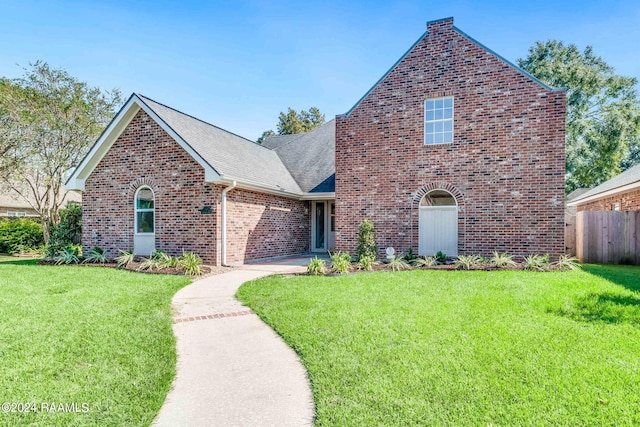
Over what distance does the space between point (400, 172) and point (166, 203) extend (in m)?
7.87

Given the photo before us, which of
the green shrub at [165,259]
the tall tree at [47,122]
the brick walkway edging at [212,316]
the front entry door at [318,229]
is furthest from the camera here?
the tall tree at [47,122]

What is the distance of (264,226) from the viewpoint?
1481 cm

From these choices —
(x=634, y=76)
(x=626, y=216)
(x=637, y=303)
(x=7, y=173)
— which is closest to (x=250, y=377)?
(x=637, y=303)

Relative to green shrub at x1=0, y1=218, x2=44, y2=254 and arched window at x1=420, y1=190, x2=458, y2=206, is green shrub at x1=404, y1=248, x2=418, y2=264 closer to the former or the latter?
arched window at x1=420, y1=190, x2=458, y2=206

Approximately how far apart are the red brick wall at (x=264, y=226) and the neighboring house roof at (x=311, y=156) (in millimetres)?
1268

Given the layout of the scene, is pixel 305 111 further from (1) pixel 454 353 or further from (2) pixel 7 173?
(1) pixel 454 353

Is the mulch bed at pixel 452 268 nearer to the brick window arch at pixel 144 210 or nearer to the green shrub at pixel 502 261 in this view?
the green shrub at pixel 502 261

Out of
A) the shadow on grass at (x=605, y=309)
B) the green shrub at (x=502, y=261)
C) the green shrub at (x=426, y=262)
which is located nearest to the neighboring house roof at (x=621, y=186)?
the green shrub at (x=502, y=261)

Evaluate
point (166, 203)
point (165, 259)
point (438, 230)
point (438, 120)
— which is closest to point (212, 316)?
point (165, 259)

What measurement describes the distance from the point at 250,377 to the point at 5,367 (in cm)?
261

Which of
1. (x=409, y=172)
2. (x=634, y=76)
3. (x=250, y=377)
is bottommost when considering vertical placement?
(x=250, y=377)

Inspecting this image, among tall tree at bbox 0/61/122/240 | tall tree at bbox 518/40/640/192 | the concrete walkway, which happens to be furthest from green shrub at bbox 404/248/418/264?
tall tree at bbox 518/40/640/192

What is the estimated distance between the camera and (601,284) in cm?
845

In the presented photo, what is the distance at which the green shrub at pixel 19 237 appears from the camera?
19547mm
